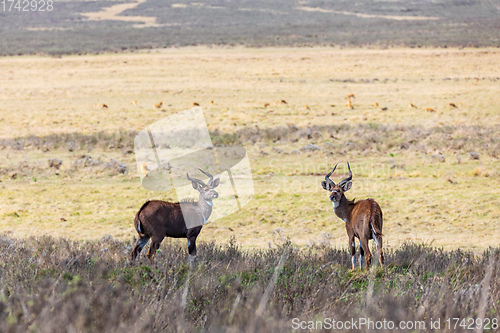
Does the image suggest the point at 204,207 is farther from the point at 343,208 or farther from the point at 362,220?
the point at 362,220

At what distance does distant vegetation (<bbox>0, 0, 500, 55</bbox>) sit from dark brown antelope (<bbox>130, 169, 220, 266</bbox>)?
200 feet

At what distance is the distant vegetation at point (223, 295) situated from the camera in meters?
4.62

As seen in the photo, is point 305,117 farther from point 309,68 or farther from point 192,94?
point 309,68

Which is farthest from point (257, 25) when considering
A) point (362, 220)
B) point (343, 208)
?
point (362, 220)

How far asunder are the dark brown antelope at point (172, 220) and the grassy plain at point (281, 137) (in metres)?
3.32

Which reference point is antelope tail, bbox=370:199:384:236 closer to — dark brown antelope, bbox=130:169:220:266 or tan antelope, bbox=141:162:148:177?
dark brown antelope, bbox=130:169:220:266

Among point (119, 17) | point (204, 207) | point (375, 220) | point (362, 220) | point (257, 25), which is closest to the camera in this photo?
point (375, 220)

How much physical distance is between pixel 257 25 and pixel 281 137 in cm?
10647

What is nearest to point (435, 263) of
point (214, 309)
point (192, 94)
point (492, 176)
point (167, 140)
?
point (214, 309)

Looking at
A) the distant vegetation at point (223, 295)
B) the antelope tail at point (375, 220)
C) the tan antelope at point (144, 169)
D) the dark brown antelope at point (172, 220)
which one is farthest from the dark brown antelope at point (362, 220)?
the tan antelope at point (144, 169)

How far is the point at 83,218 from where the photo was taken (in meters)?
14.7

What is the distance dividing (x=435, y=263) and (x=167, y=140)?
18396mm

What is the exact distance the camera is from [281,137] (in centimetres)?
2525

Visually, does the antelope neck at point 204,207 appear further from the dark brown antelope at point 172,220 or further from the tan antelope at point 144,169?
the tan antelope at point 144,169
